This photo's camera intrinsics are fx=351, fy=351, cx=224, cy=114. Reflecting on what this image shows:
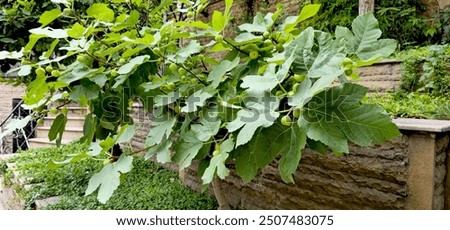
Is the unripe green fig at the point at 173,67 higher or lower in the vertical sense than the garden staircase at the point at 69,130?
higher

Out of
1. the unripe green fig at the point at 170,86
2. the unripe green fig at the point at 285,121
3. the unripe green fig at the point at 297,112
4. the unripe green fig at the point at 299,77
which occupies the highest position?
the unripe green fig at the point at 299,77

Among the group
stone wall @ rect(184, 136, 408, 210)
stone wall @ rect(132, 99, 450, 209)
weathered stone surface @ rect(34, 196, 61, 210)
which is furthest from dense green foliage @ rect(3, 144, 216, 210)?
stone wall @ rect(132, 99, 450, 209)

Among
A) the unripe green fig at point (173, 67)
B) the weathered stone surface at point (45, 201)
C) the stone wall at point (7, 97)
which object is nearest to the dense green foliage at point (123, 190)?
the weathered stone surface at point (45, 201)

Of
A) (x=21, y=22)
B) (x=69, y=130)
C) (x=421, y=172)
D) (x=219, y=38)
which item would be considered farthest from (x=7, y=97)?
(x=421, y=172)

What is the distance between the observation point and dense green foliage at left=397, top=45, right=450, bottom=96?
2.41 metres

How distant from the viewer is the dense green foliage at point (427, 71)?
2406 mm

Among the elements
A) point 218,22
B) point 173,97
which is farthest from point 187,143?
point 218,22

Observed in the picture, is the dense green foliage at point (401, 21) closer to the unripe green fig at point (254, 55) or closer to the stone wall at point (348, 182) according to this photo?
the stone wall at point (348, 182)

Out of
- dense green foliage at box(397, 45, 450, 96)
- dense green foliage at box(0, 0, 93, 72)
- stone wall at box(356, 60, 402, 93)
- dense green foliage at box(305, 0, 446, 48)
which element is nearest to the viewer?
dense green foliage at box(397, 45, 450, 96)

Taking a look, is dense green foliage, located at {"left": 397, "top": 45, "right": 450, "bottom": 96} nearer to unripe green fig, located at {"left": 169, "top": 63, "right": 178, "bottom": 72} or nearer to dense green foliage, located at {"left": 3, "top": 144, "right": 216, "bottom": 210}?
dense green foliage, located at {"left": 3, "top": 144, "right": 216, "bottom": 210}

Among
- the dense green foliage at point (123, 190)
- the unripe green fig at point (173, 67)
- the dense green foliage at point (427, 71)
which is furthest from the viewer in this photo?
the dense green foliage at point (123, 190)

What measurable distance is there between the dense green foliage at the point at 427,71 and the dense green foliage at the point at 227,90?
159 cm

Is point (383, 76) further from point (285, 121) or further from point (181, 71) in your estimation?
point (285, 121)

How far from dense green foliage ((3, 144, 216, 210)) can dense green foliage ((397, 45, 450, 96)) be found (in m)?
1.80
